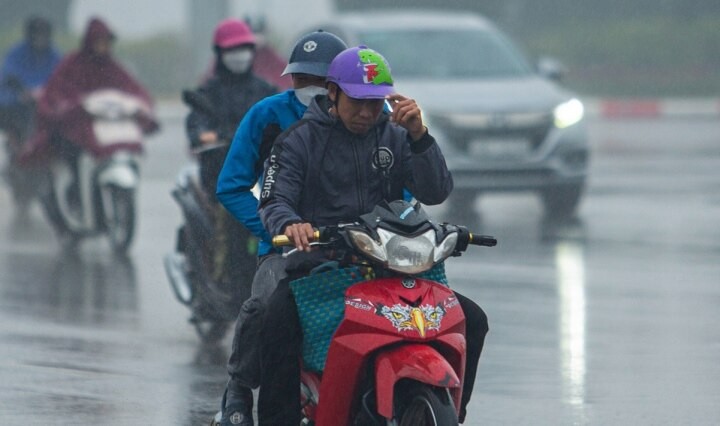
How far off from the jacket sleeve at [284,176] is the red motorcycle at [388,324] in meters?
0.29

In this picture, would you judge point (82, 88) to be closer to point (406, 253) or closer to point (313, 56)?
point (313, 56)

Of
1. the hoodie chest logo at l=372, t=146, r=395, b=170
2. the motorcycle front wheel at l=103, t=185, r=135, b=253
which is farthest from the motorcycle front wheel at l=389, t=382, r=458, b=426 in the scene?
the motorcycle front wheel at l=103, t=185, r=135, b=253

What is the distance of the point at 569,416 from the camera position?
7.55m

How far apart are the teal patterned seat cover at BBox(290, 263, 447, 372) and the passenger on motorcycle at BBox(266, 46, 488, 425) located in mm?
59

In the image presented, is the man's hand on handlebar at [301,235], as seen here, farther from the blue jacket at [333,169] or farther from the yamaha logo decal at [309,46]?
the yamaha logo decal at [309,46]

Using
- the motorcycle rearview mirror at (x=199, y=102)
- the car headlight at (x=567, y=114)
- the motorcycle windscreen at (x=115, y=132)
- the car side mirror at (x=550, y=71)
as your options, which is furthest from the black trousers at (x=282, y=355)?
the car side mirror at (x=550, y=71)

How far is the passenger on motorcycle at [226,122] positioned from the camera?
9.34 meters

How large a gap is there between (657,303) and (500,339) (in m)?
1.67

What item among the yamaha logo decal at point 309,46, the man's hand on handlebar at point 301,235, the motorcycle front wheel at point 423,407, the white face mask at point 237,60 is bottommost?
the motorcycle front wheel at point 423,407

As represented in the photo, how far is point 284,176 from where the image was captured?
612 cm

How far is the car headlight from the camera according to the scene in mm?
15698

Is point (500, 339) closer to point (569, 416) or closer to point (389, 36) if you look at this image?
point (569, 416)

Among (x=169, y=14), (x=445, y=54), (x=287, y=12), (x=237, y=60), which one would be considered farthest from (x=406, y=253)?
(x=169, y=14)

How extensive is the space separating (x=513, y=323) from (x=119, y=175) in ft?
15.0
